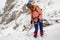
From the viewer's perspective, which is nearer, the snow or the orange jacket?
the orange jacket

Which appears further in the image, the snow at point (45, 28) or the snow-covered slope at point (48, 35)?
the snow at point (45, 28)

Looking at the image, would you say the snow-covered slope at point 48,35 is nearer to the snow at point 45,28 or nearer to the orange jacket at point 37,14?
the snow at point 45,28

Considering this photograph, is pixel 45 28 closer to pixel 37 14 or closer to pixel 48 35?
pixel 48 35

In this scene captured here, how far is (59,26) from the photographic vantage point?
9406 millimetres

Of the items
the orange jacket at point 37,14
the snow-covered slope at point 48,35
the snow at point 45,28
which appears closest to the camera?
the orange jacket at point 37,14

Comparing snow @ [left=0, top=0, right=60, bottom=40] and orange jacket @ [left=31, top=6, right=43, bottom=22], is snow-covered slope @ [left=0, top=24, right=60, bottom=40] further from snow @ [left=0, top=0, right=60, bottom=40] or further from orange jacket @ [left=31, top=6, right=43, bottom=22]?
orange jacket @ [left=31, top=6, right=43, bottom=22]

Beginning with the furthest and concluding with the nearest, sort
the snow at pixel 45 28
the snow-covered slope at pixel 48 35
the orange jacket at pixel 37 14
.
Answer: the snow at pixel 45 28 → the snow-covered slope at pixel 48 35 → the orange jacket at pixel 37 14

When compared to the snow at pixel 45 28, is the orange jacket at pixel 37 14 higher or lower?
higher

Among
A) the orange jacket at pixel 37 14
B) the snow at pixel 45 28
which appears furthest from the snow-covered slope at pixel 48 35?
the orange jacket at pixel 37 14

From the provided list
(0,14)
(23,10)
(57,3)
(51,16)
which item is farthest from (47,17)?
(0,14)

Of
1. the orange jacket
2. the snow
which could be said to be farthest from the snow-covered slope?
the orange jacket

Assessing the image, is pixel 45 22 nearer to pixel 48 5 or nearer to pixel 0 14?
pixel 48 5

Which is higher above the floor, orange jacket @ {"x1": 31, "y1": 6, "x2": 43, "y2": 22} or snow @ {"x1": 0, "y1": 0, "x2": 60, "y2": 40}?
orange jacket @ {"x1": 31, "y1": 6, "x2": 43, "y2": 22}

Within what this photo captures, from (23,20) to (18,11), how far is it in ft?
7.83
